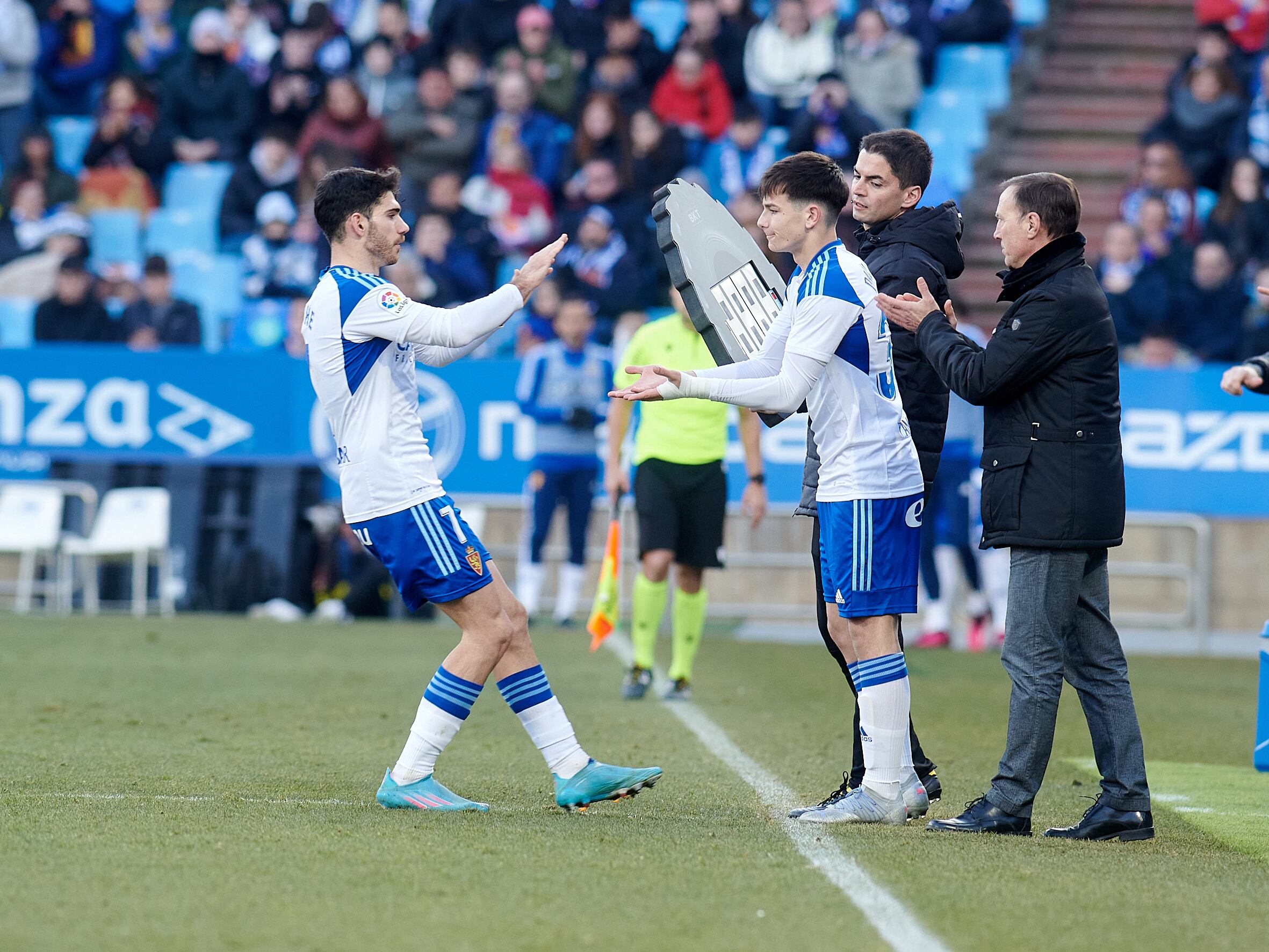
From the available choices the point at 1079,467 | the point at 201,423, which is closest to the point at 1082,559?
the point at 1079,467

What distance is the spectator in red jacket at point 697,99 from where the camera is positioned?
1795 cm

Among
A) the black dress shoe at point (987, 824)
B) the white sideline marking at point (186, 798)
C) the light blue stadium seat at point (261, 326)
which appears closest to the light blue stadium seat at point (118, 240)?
the light blue stadium seat at point (261, 326)

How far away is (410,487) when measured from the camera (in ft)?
17.9

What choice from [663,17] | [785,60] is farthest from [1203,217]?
[663,17]

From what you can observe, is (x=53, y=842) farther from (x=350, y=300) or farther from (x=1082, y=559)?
(x=1082, y=559)

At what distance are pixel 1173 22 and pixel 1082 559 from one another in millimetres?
16490

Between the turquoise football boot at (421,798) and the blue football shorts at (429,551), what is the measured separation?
0.62m

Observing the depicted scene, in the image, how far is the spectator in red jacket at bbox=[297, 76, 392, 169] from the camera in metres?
17.5

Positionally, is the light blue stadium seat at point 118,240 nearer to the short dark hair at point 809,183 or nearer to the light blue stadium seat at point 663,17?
the light blue stadium seat at point 663,17

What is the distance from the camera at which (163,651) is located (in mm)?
11125

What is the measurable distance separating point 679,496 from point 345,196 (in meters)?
4.32

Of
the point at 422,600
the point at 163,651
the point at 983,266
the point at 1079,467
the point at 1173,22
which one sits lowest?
the point at 163,651

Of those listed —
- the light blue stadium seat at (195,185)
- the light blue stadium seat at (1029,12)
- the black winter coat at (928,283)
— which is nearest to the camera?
the black winter coat at (928,283)

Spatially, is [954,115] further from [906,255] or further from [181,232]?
[906,255]
